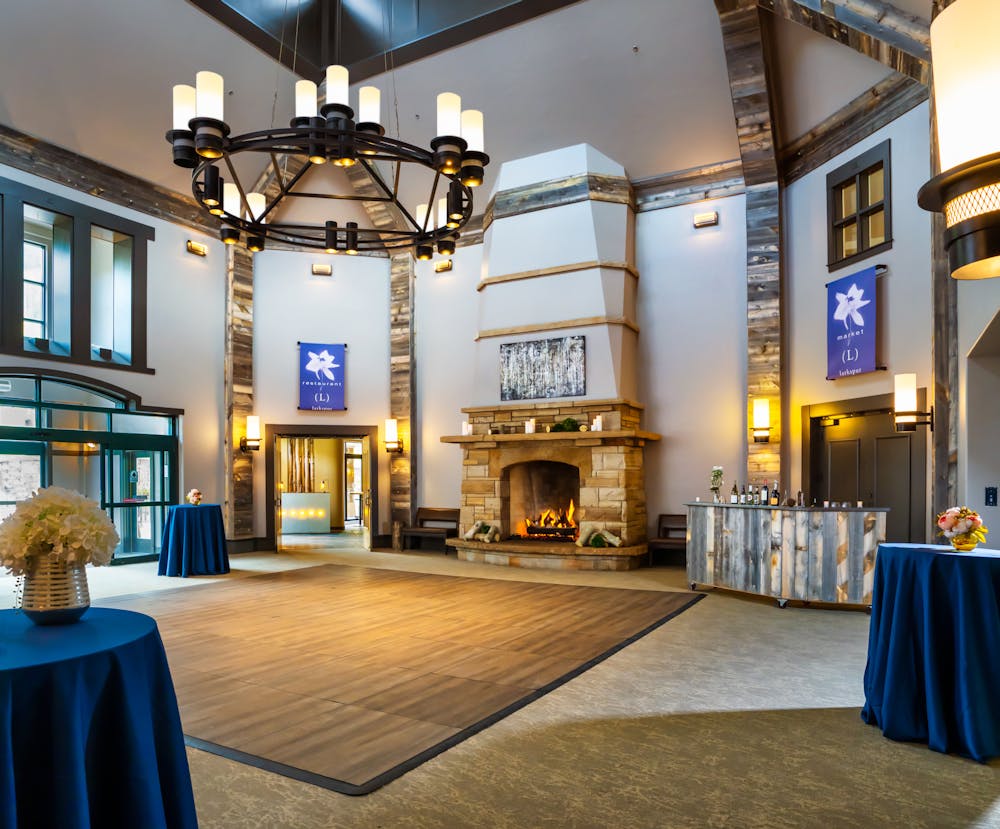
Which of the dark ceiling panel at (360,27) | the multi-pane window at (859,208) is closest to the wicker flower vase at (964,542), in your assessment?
the multi-pane window at (859,208)


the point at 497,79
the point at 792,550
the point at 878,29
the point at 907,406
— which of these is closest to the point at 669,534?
the point at 792,550

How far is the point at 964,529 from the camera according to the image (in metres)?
3.49

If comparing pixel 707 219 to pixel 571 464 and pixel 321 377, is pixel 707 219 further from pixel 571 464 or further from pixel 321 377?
pixel 321 377

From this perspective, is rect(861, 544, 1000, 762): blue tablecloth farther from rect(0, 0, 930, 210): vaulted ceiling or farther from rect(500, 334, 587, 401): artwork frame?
rect(500, 334, 587, 401): artwork frame

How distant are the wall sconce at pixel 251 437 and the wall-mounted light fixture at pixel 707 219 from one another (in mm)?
7359

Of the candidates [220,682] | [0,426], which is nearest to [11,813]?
[220,682]

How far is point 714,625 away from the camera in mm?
6016

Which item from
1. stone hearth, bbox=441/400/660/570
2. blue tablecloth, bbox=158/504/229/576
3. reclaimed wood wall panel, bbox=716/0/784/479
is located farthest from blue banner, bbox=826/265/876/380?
blue tablecloth, bbox=158/504/229/576

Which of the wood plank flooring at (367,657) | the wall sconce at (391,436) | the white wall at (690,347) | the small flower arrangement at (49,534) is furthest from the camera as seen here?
the wall sconce at (391,436)

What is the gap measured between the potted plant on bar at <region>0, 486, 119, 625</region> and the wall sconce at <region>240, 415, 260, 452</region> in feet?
30.6

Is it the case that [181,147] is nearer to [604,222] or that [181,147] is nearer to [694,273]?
[604,222]

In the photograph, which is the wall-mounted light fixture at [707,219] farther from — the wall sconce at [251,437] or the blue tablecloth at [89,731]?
the blue tablecloth at [89,731]

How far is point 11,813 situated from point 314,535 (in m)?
13.3

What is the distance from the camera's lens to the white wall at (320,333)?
11805 millimetres
